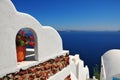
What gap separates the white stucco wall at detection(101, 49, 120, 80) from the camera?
11.7 meters

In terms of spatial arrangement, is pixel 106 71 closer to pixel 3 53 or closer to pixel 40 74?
pixel 40 74

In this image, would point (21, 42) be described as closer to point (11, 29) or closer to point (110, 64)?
point (11, 29)

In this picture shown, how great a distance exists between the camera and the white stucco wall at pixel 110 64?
11.7m

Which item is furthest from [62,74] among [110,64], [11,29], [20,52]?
[110,64]

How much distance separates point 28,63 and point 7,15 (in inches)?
62.4

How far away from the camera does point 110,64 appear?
484 inches

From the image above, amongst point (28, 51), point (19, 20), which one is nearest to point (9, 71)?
point (19, 20)

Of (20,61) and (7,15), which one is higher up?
(7,15)

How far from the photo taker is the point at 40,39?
561cm

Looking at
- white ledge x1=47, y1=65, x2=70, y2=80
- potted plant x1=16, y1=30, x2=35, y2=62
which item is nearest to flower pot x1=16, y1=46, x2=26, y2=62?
potted plant x1=16, y1=30, x2=35, y2=62

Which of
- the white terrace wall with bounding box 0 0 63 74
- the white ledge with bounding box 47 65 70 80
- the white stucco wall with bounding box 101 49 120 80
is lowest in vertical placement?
the white stucco wall with bounding box 101 49 120 80

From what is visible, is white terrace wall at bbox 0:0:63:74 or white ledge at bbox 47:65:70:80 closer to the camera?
white terrace wall at bbox 0:0:63:74

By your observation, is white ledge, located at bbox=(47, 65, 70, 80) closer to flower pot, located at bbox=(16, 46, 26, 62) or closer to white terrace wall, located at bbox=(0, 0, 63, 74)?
white terrace wall, located at bbox=(0, 0, 63, 74)

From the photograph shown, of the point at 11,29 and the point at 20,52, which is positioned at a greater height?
the point at 11,29
